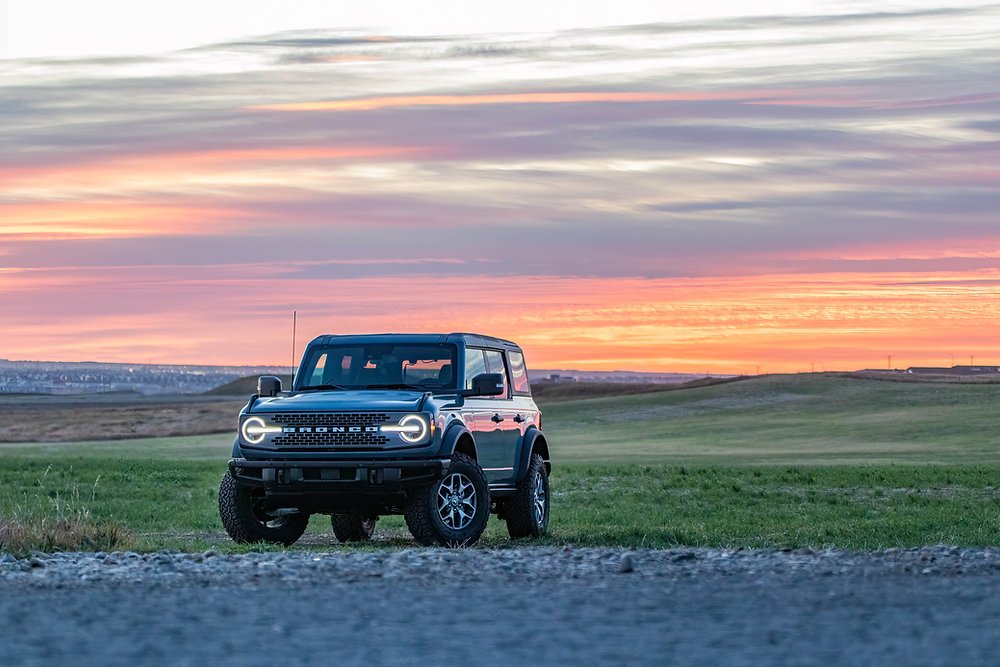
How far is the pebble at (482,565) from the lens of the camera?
1124cm

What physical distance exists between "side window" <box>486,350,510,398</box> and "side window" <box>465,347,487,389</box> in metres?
0.22

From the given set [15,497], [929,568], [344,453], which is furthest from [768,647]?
[15,497]

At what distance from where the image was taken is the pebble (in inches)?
443

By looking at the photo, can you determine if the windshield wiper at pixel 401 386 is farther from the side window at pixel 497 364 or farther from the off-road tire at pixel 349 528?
the off-road tire at pixel 349 528

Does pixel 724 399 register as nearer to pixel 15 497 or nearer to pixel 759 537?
pixel 15 497

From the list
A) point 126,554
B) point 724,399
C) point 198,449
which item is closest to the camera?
point 126,554

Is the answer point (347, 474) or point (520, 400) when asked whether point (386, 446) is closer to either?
Result: point (347, 474)

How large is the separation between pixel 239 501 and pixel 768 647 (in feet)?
30.4

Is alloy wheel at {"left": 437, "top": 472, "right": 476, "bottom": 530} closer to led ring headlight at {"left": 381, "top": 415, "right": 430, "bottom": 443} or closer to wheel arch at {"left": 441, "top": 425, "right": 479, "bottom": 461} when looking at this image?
wheel arch at {"left": 441, "top": 425, "right": 479, "bottom": 461}

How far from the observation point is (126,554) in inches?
513

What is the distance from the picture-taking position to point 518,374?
1902 centimetres

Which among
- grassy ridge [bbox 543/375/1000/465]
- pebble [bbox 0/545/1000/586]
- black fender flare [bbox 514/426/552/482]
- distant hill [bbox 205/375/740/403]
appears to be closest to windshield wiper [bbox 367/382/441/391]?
black fender flare [bbox 514/426/552/482]

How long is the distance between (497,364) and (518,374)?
706mm

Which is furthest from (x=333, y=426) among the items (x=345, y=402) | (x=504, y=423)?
(x=504, y=423)
